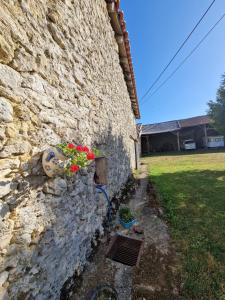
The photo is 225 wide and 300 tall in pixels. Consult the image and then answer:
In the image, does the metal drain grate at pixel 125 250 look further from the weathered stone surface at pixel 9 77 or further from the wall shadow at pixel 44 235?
the weathered stone surface at pixel 9 77

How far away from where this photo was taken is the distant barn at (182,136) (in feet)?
68.9

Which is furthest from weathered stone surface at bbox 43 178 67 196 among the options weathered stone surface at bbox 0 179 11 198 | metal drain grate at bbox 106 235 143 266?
metal drain grate at bbox 106 235 143 266

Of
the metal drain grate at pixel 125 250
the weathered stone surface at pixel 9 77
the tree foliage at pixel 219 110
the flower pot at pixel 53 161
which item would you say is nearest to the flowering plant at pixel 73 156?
the flower pot at pixel 53 161

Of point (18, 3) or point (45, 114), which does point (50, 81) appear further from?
point (18, 3)

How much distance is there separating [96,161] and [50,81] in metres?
1.92

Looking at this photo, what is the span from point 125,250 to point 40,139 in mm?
2549

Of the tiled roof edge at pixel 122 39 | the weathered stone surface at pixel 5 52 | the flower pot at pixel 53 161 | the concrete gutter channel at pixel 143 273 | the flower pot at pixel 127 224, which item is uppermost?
the tiled roof edge at pixel 122 39

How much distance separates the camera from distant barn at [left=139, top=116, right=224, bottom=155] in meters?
21.0

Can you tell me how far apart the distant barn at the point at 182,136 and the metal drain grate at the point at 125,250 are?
19.1 meters

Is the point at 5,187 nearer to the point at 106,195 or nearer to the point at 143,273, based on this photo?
the point at 143,273

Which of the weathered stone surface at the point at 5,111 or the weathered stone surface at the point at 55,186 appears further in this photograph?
the weathered stone surface at the point at 55,186

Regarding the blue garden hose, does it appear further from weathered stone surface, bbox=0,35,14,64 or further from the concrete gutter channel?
weathered stone surface, bbox=0,35,14,64

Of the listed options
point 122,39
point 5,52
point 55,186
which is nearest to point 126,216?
point 55,186

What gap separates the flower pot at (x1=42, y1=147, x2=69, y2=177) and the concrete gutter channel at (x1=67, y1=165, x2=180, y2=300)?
1.70 m
